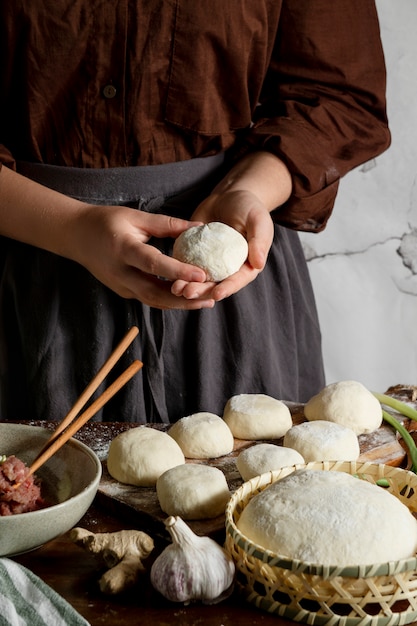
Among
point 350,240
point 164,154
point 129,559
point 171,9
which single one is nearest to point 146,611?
point 129,559

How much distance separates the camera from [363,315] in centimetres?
265

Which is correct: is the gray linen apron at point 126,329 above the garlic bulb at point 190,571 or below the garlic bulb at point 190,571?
below

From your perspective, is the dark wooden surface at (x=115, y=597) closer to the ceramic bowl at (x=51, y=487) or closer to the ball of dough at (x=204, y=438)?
the ceramic bowl at (x=51, y=487)

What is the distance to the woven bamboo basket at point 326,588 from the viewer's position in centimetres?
79

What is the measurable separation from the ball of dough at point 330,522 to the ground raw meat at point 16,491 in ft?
0.79

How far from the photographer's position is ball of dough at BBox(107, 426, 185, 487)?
113 centimetres

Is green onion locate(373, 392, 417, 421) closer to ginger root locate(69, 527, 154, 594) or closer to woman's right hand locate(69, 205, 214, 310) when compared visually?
woman's right hand locate(69, 205, 214, 310)

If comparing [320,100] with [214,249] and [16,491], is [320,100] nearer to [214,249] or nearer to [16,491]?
[214,249]

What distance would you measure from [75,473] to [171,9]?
2.72ft

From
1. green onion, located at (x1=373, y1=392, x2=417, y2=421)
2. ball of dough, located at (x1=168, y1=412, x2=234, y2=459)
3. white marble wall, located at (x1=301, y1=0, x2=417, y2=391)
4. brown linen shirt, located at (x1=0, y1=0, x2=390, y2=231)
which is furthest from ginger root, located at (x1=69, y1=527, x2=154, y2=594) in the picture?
white marble wall, located at (x1=301, y1=0, x2=417, y2=391)

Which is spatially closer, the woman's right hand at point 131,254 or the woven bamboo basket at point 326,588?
the woven bamboo basket at point 326,588

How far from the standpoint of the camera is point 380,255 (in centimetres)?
262

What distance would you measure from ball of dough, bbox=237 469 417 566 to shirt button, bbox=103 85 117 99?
82cm

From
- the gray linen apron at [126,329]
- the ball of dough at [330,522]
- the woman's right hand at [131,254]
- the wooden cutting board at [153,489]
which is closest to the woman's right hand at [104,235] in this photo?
the woman's right hand at [131,254]
